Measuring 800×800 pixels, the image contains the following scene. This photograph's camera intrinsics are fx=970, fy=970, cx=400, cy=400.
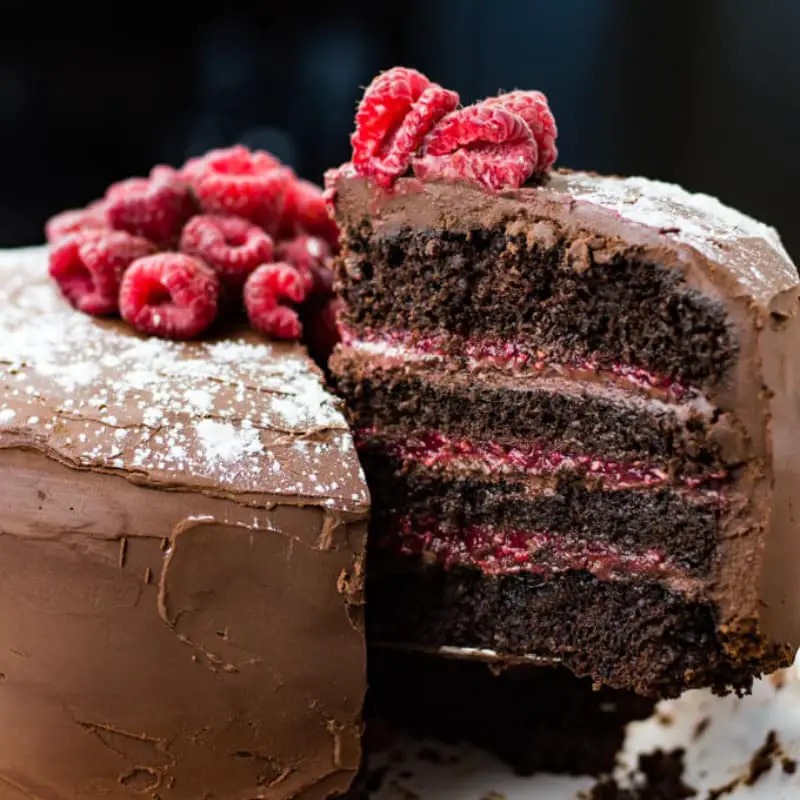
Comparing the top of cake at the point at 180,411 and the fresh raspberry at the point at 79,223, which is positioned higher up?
the fresh raspberry at the point at 79,223

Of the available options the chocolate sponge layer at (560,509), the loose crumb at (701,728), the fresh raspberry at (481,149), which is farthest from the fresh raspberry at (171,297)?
the loose crumb at (701,728)

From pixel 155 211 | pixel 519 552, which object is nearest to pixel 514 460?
pixel 519 552

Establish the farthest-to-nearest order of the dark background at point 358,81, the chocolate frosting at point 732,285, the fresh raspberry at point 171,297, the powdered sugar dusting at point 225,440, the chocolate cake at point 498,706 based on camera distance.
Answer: the dark background at point 358,81, the chocolate cake at point 498,706, the fresh raspberry at point 171,297, the powdered sugar dusting at point 225,440, the chocolate frosting at point 732,285

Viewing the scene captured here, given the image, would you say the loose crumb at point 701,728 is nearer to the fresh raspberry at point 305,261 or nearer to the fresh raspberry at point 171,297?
the fresh raspberry at point 305,261

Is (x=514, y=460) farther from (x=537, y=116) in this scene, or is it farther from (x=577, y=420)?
(x=537, y=116)

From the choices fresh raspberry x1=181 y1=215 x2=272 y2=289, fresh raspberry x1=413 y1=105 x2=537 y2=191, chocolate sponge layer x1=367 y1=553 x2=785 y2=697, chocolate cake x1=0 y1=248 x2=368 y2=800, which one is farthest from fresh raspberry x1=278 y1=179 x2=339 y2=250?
chocolate sponge layer x1=367 y1=553 x2=785 y2=697

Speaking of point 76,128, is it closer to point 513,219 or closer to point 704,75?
point 704,75

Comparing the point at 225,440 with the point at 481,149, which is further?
the point at 481,149
